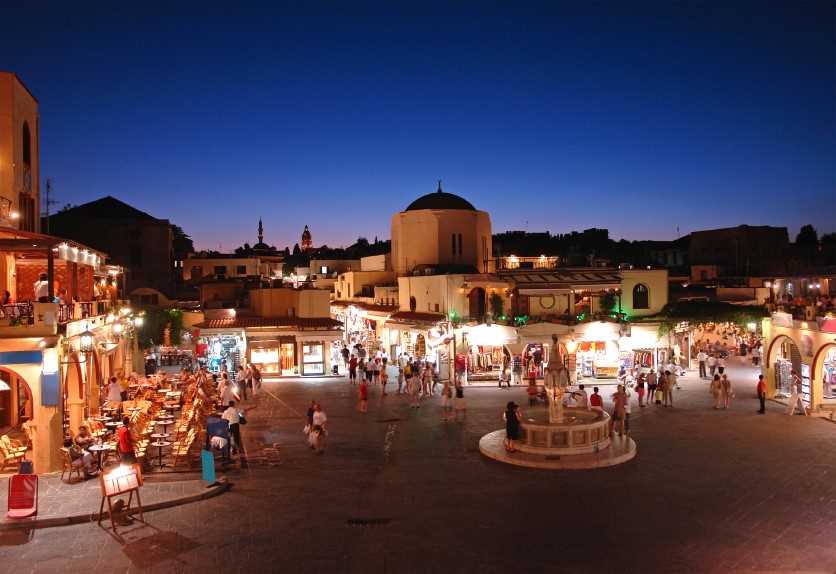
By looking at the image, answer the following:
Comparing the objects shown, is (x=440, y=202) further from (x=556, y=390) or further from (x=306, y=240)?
(x=306, y=240)

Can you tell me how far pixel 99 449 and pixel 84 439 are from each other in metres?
1.29

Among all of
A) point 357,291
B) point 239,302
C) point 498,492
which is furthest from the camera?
point 357,291

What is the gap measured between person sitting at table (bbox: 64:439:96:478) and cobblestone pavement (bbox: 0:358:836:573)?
103 inches

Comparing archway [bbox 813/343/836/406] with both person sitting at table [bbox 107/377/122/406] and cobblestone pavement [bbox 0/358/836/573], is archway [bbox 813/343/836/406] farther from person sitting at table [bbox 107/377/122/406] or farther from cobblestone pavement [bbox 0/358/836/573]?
person sitting at table [bbox 107/377/122/406]

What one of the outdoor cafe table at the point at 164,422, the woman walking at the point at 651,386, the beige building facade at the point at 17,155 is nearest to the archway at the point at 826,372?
the woman walking at the point at 651,386

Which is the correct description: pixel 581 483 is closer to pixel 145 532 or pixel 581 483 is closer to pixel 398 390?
pixel 145 532

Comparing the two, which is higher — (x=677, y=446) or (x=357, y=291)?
(x=357, y=291)

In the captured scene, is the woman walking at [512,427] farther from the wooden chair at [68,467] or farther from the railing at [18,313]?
the railing at [18,313]

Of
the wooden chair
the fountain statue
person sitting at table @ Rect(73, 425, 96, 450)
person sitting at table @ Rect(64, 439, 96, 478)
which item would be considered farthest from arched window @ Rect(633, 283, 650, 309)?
the wooden chair

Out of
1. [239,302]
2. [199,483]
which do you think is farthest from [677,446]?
[239,302]

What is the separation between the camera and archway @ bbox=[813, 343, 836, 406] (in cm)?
2033

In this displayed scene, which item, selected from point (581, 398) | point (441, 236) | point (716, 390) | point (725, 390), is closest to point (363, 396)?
point (581, 398)

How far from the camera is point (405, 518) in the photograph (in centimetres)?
1137

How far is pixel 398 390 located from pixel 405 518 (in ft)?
48.7
